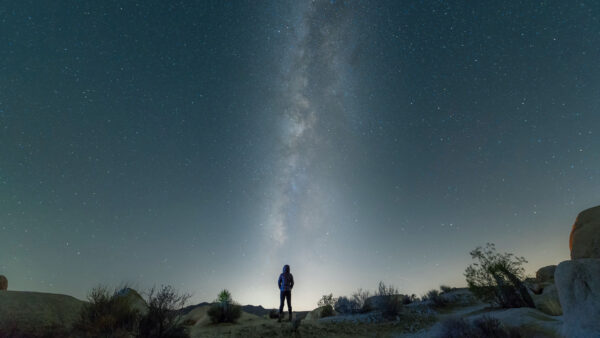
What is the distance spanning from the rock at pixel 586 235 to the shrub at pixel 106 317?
22551 mm

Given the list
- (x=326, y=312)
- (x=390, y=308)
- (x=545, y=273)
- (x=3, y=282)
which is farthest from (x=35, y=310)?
(x=545, y=273)

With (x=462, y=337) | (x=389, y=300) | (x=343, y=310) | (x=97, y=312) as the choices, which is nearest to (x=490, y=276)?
(x=389, y=300)

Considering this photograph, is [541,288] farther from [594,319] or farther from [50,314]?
[50,314]

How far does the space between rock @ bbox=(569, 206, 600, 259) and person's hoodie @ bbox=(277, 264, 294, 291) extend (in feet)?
56.0

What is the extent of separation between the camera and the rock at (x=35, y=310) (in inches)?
283

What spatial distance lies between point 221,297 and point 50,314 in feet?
47.3

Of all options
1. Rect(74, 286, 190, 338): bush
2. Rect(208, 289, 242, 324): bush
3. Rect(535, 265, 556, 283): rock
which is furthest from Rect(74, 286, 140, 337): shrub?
Rect(535, 265, 556, 283): rock

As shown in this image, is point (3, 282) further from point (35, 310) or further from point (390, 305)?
point (390, 305)

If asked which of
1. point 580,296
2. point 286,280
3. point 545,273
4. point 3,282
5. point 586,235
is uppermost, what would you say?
point 586,235

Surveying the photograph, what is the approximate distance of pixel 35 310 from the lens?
768cm

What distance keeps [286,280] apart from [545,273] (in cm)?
3245

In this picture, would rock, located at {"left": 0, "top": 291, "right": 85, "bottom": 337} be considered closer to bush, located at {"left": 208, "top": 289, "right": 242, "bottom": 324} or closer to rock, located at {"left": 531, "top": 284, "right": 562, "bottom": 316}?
bush, located at {"left": 208, "top": 289, "right": 242, "bottom": 324}

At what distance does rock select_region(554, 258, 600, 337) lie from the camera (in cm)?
629

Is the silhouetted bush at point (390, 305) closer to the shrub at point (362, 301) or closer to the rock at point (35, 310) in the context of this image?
the shrub at point (362, 301)
